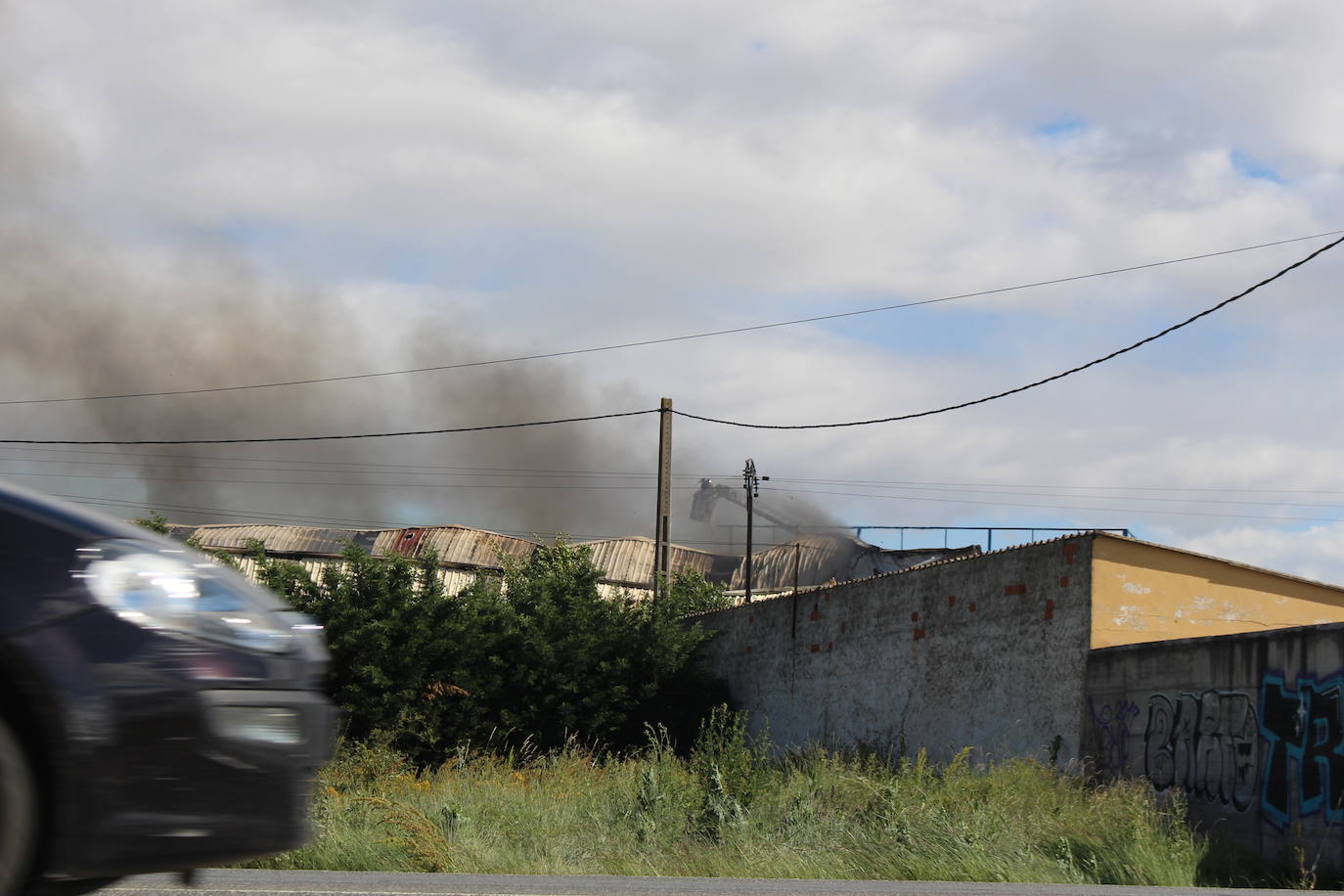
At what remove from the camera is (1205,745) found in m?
12.4

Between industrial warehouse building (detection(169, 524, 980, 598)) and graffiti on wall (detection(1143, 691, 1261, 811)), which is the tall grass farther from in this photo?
industrial warehouse building (detection(169, 524, 980, 598))

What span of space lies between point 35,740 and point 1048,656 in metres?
13.8

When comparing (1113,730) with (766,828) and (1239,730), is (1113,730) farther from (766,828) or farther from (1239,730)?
(766,828)

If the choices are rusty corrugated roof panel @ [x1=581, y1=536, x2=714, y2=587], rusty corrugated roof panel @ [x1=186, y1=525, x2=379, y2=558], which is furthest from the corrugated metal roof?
rusty corrugated roof panel @ [x1=186, y1=525, x2=379, y2=558]

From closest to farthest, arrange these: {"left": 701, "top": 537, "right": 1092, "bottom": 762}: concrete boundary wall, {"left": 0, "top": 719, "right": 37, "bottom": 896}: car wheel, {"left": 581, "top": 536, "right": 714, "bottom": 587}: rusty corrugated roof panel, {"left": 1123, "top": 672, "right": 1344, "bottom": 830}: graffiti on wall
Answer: {"left": 0, "top": 719, "right": 37, "bottom": 896}: car wheel, {"left": 1123, "top": 672, "right": 1344, "bottom": 830}: graffiti on wall, {"left": 701, "top": 537, "right": 1092, "bottom": 762}: concrete boundary wall, {"left": 581, "top": 536, "right": 714, "bottom": 587}: rusty corrugated roof panel

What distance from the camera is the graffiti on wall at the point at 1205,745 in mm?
11844

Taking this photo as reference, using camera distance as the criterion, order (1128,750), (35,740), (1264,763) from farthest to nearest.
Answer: (1128,750)
(1264,763)
(35,740)

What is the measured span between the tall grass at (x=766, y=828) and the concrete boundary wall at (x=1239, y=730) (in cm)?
59

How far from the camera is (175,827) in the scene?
2855 millimetres

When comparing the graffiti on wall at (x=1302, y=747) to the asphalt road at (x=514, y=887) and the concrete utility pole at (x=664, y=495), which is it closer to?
the asphalt road at (x=514, y=887)

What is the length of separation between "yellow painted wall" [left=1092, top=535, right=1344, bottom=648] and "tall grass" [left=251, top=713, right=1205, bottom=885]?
2221 millimetres

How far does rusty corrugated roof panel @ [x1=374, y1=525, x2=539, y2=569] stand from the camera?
58188 millimetres

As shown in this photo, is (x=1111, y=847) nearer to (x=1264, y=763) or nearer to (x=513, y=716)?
(x=1264, y=763)

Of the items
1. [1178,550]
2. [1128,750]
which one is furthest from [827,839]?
[1178,550]
